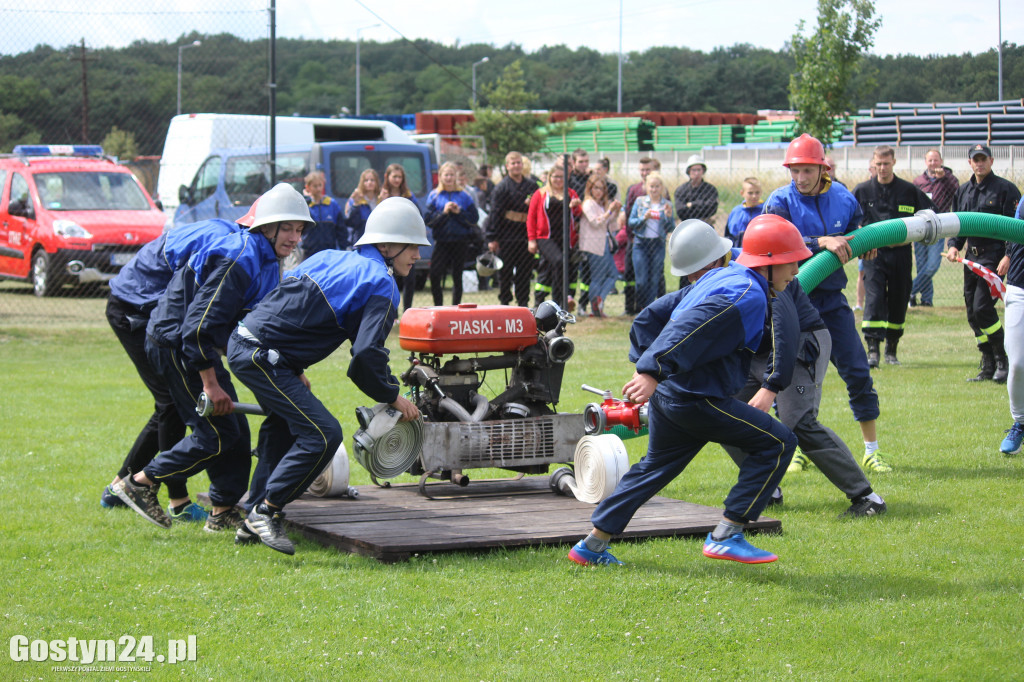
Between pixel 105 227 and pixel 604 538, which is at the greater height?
pixel 105 227

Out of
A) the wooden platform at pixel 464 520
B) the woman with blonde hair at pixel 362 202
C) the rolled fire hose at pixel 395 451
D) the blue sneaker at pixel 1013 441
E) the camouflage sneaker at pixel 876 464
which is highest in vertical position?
the woman with blonde hair at pixel 362 202

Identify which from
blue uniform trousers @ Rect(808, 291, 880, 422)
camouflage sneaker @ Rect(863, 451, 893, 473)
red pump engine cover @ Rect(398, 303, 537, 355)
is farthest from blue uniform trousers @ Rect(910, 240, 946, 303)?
red pump engine cover @ Rect(398, 303, 537, 355)

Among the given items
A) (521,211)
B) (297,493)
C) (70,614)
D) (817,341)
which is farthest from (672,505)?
(521,211)

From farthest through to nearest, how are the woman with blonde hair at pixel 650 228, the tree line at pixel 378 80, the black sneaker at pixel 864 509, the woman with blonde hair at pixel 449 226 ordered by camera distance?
1. the tree line at pixel 378 80
2. the woman with blonde hair at pixel 650 228
3. the woman with blonde hair at pixel 449 226
4. the black sneaker at pixel 864 509

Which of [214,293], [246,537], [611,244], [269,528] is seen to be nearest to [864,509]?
[269,528]

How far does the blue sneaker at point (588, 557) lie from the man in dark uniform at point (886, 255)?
7061 millimetres

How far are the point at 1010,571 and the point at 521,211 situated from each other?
407 inches

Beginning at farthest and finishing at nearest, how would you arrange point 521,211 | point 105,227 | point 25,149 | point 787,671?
1. point 25,149
2. point 105,227
3. point 521,211
4. point 787,671

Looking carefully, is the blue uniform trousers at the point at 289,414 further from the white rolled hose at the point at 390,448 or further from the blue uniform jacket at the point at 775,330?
the blue uniform jacket at the point at 775,330

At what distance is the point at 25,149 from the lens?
742 inches

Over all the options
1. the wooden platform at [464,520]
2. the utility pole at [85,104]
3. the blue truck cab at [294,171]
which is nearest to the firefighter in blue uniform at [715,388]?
the wooden platform at [464,520]

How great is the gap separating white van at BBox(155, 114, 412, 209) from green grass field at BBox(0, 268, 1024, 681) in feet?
48.5

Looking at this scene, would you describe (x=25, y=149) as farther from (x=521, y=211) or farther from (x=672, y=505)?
(x=672, y=505)

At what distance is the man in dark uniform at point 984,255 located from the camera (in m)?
11.0
